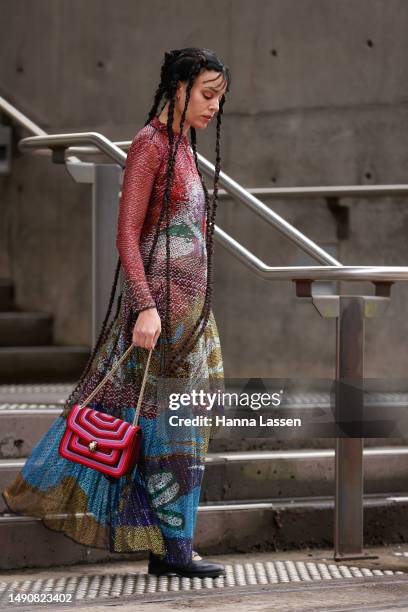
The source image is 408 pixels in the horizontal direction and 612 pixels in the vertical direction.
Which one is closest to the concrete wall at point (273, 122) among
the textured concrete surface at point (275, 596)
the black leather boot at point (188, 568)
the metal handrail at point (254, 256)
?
the metal handrail at point (254, 256)

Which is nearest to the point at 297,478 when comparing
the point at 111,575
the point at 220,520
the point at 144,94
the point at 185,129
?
the point at 220,520

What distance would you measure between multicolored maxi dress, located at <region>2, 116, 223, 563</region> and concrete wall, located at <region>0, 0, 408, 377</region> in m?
2.29

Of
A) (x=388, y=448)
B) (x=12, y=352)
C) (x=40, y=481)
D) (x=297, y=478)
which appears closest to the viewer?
(x=40, y=481)

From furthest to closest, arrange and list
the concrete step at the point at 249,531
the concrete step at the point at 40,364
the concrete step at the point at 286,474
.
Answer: the concrete step at the point at 40,364
the concrete step at the point at 286,474
the concrete step at the point at 249,531

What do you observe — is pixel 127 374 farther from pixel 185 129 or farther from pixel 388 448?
pixel 388 448

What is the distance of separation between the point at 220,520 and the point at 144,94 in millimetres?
2547

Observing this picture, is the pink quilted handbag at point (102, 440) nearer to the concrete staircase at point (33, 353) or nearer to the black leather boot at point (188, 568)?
the black leather boot at point (188, 568)

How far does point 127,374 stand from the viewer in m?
3.62

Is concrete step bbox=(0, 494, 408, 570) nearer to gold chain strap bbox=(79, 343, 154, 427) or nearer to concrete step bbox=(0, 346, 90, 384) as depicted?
gold chain strap bbox=(79, 343, 154, 427)

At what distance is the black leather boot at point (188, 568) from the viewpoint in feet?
12.1

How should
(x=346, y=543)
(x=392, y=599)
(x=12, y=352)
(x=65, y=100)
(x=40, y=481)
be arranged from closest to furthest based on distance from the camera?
(x=392, y=599), (x=40, y=481), (x=346, y=543), (x=12, y=352), (x=65, y=100)

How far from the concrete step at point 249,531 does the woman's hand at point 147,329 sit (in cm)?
81

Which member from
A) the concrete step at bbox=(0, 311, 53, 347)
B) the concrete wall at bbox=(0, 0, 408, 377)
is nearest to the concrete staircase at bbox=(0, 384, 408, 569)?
the concrete wall at bbox=(0, 0, 408, 377)

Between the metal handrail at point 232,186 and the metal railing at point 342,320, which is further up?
the metal handrail at point 232,186
